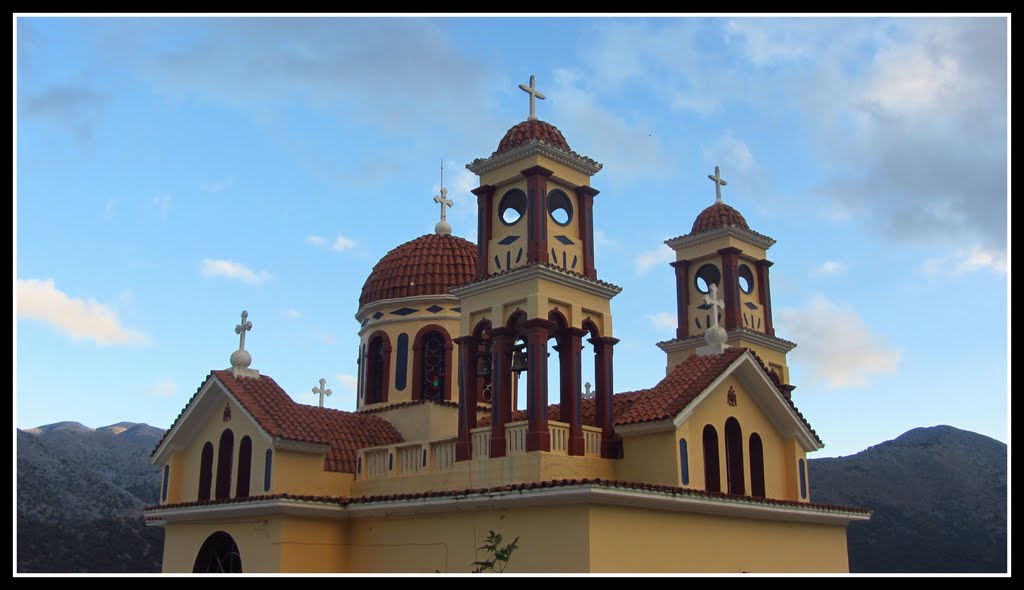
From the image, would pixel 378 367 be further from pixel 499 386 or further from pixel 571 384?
pixel 571 384

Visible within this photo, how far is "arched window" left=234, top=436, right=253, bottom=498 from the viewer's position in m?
19.2

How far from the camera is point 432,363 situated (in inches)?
923

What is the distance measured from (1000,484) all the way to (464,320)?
95.9ft

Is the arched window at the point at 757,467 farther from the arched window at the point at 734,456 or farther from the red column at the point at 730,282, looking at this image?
the red column at the point at 730,282

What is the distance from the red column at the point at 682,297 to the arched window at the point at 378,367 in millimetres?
6880

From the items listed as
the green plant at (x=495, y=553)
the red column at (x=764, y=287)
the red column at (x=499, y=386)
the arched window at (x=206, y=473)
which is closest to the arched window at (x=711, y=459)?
the red column at (x=499, y=386)

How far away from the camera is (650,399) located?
57.7 feet

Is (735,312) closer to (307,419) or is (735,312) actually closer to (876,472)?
(307,419)

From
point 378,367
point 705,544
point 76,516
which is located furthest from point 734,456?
point 76,516

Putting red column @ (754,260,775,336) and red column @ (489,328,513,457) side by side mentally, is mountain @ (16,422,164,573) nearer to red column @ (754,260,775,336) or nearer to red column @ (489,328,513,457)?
red column @ (489,328,513,457)

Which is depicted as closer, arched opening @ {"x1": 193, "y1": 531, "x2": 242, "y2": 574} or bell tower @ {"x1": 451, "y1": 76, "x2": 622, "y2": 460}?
→ bell tower @ {"x1": 451, "y1": 76, "x2": 622, "y2": 460}

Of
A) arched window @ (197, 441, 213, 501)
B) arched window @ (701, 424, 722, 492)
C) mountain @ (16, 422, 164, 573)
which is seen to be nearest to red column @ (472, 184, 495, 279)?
arched window @ (701, 424, 722, 492)

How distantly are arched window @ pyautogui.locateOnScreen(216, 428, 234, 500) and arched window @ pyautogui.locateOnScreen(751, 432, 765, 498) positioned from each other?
10.1 metres
